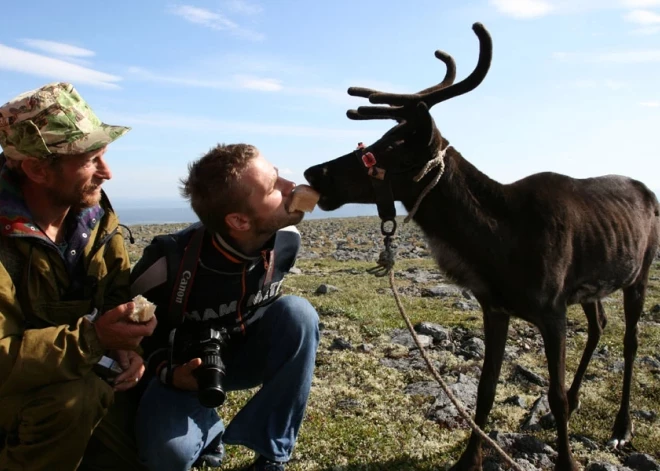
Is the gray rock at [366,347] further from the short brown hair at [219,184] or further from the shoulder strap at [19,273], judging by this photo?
the shoulder strap at [19,273]

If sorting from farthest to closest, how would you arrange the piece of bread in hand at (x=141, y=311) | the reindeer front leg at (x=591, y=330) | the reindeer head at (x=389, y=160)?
the reindeer front leg at (x=591, y=330)
the reindeer head at (x=389, y=160)
the piece of bread in hand at (x=141, y=311)

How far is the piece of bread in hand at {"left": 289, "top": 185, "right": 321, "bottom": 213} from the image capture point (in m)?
4.41

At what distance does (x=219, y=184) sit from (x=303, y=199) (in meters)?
0.70

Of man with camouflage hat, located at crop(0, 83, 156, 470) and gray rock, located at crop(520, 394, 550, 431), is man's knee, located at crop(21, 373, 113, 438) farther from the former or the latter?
gray rock, located at crop(520, 394, 550, 431)

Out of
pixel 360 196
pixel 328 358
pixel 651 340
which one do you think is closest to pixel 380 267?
pixel 360 196

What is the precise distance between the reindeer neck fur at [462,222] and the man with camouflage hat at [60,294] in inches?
105

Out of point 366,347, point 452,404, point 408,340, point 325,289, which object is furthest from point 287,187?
point 325,289

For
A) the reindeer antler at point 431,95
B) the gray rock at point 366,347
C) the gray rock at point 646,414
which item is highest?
the reindeer antler at point 431,95

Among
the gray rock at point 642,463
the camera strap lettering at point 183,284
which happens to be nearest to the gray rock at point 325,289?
the gray rock at point 642,463

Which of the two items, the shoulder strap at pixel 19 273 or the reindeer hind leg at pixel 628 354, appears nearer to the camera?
the shoulder strap at pixel 19 273

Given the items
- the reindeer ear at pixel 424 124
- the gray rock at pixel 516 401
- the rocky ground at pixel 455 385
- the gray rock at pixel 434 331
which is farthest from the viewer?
the gray rock at pixel 434 331

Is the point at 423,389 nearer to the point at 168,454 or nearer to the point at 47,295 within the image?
the point at 168,454

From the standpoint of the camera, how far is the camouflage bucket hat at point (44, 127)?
142 inches

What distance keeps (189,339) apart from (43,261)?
1130 mm
